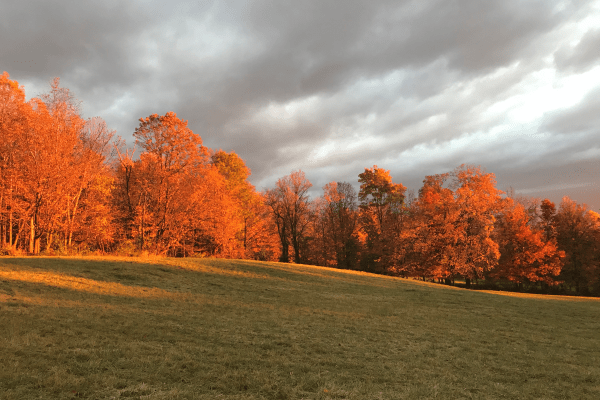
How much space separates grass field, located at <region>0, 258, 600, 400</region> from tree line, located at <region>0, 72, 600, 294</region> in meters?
10.4

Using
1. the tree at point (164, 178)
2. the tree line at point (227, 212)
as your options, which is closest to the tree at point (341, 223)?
the tree line at point (227, 212)

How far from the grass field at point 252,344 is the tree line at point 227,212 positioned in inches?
409

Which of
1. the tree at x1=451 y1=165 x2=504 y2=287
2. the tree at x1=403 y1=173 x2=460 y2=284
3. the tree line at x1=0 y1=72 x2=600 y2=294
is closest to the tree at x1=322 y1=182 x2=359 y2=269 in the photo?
the tree line at x1=0 y1=72 x2=600 y2=294

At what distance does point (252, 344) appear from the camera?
24.1 feet

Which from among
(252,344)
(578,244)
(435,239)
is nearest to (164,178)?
(252,344)

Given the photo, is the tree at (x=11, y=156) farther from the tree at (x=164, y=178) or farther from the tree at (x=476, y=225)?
the tree at (x=476, y=225)

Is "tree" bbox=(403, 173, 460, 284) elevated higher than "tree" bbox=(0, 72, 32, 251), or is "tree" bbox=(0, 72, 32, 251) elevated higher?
"tree" bbox=(0, 72, 32, 251)

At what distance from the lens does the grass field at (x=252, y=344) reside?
4.82 meters

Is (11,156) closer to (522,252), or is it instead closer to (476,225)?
(476,225)

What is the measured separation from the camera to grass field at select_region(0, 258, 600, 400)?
4.82m

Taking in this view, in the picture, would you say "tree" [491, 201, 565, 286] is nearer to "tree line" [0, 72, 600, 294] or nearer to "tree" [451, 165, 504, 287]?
"tree line" [0, 72, 600, 294]

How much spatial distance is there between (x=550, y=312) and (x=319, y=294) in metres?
12.1

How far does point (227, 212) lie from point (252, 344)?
27.0 m

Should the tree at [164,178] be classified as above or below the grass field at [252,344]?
above
